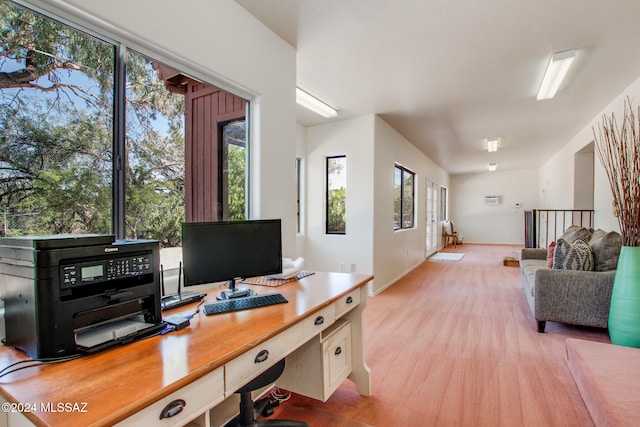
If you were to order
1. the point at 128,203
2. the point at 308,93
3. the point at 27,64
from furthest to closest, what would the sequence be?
the point at 308,93
the point at 128,203
the point at 27,64

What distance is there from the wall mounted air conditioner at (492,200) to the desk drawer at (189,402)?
11800 mm

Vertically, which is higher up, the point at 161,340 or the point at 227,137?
the point at 227,137

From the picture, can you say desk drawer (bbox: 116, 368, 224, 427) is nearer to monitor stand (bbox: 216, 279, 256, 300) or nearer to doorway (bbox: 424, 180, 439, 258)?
monitor stand (bbox: 216, 279, 256, 300)

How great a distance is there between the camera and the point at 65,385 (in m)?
0.79

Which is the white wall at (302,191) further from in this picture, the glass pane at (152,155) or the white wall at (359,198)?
the glass pane at (152,155)

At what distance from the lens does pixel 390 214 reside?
16.8ft

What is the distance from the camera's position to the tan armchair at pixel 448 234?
10445 mm

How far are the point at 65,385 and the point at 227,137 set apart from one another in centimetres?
193

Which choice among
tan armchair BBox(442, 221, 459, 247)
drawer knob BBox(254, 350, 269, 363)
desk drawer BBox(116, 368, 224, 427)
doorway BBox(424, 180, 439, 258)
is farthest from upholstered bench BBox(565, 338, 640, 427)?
tan armchair BBox(442, 221, 459, 247)

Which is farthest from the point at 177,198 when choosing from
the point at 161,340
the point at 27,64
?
the point at 161,340

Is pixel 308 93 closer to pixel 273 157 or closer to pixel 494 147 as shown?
pixel 273 157

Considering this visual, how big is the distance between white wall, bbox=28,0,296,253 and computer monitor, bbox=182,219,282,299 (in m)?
0.65

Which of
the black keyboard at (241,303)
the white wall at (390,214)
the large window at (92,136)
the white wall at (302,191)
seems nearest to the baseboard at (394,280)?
the white wall at (390,214)

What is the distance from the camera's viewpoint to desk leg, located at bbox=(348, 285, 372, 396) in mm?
2031
